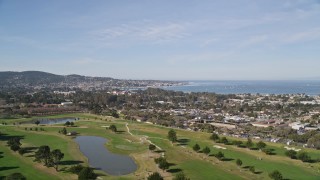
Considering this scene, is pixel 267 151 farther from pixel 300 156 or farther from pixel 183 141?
pixel 183 141

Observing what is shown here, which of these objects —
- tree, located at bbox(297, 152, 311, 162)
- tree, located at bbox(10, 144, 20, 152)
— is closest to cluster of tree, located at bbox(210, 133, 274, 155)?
tree, located at bbox(297, 152, 311, 162)

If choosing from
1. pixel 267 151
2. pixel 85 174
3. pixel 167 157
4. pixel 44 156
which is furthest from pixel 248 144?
pixel 44 156

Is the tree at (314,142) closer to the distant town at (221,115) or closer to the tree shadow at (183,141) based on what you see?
the distant town at (221,115)

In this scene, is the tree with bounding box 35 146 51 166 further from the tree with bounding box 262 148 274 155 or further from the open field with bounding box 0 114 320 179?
the tree with bounding box 262 148 274 155

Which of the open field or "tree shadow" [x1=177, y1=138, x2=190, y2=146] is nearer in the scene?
the open field

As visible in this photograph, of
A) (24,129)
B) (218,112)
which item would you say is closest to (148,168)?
(24,129)

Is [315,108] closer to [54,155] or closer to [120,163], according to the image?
[120,163]
